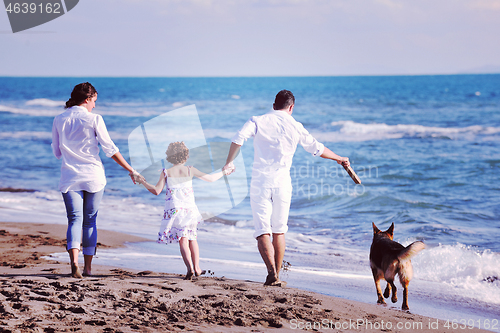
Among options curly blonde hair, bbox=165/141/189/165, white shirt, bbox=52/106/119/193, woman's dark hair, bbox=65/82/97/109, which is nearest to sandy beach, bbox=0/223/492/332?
white shirt, bbox=52/106/119/193

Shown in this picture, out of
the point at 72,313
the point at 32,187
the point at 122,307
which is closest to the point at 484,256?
the point at 122,307

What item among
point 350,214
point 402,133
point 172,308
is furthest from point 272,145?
point 402,133

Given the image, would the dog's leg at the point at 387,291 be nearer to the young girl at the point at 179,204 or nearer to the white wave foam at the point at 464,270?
the white wave foam at the point at 464,270

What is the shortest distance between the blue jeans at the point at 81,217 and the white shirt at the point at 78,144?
80mm

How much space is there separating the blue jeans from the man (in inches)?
52.5

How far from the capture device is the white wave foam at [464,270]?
183 inches

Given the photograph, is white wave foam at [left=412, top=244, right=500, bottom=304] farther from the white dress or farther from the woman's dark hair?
the woman's dark hair

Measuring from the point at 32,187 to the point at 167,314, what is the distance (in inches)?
368

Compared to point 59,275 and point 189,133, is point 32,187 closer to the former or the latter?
point 59,275

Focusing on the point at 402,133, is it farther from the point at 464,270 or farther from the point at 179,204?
the point at 179,204

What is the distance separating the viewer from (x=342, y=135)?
22672 mm

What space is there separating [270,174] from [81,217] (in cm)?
182

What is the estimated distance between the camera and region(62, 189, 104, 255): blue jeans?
3.89 meters

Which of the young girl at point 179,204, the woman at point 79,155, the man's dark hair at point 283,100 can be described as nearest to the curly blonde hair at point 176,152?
the young girl at point 179,204
